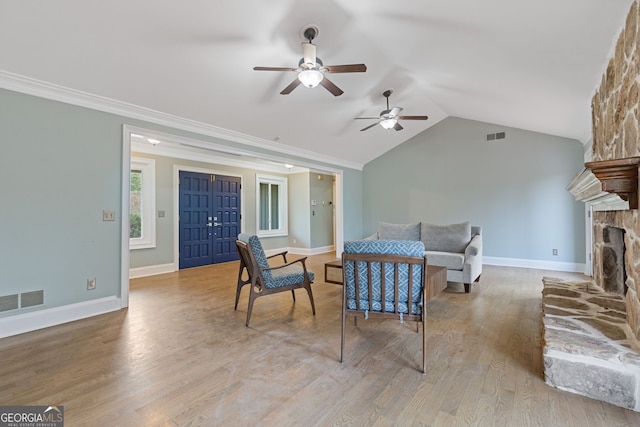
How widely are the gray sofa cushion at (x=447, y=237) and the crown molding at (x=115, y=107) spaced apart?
317cm

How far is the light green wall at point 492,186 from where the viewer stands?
18.8 feet

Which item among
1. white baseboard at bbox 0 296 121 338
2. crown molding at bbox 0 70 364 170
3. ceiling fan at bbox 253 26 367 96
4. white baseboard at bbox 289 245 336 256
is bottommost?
white baseboard at bbox 0 296 121 338

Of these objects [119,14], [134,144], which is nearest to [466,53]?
[119,14]

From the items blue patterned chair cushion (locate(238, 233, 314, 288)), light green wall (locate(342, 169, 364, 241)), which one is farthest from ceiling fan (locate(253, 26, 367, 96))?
light green wall (locate(342, 169, 364, 241))

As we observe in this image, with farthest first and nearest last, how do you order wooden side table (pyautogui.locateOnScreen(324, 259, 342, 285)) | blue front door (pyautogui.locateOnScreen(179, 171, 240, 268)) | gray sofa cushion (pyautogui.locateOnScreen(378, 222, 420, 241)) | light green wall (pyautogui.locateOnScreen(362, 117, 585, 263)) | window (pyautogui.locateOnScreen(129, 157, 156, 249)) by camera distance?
blue front door (pyautogui.locateOnScreen(179, 171, 240, 268)), light green wall (pyautogui.locateOnScreen(362, 117, 585, 263)), window (pyautogui.locateOnScreen(129, 157, 156, 249)), gray sofa cushion (pyautogui.locateOnScreen(378, 222, 420, 241)), wooden side table (pyautogui.locateOnScreen(324, 259, 342, 285))

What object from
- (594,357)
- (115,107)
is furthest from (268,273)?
(115,107)

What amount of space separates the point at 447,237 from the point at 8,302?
215 inches

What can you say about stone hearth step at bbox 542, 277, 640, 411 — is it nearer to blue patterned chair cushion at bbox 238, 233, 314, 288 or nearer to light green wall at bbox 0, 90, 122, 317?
blue patterned chair cushion at bbox 238, 233, 314, 288

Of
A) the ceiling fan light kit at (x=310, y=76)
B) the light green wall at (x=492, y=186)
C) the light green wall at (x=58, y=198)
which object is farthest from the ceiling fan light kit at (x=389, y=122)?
the light green wall at (x=58, y=198)

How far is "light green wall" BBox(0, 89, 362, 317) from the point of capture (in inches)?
113

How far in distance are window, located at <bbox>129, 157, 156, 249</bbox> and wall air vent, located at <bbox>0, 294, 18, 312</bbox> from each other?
2700 mm

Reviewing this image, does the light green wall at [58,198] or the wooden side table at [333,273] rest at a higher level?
the light green wall at [58,198]

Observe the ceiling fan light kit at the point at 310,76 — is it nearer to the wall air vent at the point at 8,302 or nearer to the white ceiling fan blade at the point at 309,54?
the white ceiling fan blade at the point at 309,54

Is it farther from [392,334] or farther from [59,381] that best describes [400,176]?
[59,381]
